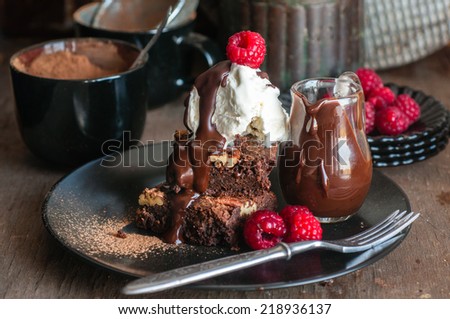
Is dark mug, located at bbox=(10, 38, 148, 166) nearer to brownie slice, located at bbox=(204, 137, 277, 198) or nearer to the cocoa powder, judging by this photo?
the cocoa powder

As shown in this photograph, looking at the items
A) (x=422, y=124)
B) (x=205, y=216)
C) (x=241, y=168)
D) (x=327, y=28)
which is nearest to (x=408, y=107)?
(x=422, y=124)

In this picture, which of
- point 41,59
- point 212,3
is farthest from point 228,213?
point 212,3

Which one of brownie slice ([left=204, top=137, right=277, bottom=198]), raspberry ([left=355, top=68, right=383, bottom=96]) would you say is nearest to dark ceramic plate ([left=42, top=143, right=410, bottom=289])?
brownie slice ([left=204, top=137, right=277, bottom=198])

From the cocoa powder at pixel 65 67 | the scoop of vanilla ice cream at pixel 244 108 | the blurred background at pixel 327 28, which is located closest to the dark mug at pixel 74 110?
the cocoa powder at pixel 65 67

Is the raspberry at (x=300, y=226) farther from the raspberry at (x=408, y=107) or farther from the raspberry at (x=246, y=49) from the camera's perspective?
the raspberry at (x=408, y=107)

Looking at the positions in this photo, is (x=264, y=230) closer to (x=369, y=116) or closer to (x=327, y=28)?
(x=369, y=116)

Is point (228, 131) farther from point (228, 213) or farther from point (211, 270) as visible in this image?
point (211, 270)

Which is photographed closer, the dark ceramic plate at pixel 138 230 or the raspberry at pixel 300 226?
the dark ceramic plate at pixel 138 230
